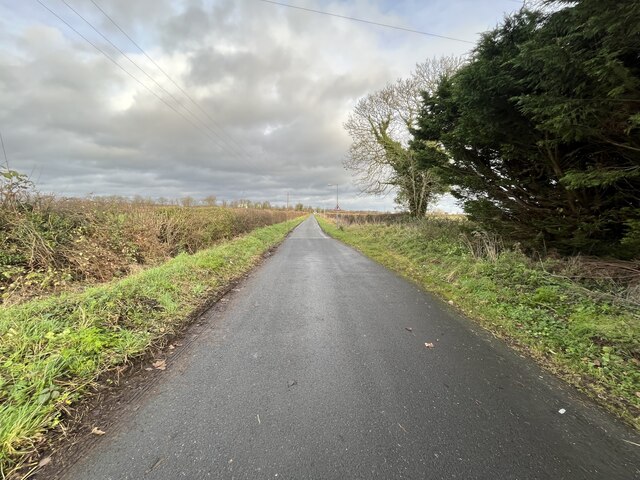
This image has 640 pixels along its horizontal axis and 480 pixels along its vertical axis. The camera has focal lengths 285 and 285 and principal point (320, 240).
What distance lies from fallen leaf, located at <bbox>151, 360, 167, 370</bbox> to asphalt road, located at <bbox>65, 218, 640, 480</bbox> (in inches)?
3.6

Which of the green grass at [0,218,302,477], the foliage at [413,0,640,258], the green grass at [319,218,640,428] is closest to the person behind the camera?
the green grass at [0,218,302,477]

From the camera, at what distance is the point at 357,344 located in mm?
3688

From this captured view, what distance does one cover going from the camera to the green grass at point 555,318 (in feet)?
9.60

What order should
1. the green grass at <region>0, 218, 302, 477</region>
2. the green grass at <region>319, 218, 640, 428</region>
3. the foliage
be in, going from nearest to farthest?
the green grass at <region>0, 218, 302, 477</region>, the green grass at <region>319, 218, 640, 428</region>, the foliage

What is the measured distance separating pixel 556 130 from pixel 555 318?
10.1 ft

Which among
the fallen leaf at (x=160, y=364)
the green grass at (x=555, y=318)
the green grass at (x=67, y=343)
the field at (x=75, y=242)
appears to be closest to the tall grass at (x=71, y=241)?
the field at (x=75, y=242)

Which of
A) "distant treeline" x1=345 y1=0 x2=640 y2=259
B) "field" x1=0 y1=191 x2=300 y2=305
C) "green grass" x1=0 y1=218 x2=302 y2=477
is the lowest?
"green grass" x1=0 y1=218 x2=302 y2=477

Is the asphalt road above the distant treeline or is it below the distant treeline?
below

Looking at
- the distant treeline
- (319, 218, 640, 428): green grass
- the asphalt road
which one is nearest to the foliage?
the distant treeline

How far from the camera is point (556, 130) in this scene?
4766mm

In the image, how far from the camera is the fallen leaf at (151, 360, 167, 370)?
10.3ft

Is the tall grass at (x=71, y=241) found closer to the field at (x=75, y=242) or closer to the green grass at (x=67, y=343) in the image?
the field at (x=75, y=242)

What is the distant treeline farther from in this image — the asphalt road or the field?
the field

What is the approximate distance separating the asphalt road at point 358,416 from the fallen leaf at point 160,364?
9 cm
